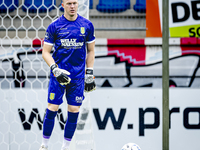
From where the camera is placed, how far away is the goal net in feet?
9.67

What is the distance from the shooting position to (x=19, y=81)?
3.01m

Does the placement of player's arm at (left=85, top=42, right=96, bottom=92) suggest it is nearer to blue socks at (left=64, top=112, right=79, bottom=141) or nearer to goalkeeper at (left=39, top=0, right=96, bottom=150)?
goalkeeper at (left=39, top=0, right=96, bottom=150)

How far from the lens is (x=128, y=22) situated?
3.04 m

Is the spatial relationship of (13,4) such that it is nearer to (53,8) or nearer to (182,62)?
(53,8)

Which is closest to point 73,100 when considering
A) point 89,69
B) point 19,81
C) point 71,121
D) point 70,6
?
point 71,121

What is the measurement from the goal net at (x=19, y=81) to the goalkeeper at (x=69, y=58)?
2.82 feet

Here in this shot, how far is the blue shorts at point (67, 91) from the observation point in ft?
6.77

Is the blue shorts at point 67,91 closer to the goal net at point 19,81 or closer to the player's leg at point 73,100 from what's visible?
the player's leg at point 73,100

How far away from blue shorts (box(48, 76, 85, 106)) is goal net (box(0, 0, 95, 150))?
0.87m

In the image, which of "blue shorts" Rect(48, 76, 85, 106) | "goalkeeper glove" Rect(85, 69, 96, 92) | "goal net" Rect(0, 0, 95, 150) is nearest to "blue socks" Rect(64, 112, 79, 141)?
"blue shorts" Rect(48, 76, 85, 106)

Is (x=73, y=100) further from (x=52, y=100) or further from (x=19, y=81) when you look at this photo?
(x=19, y=81)

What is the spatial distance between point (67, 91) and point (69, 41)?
440mm

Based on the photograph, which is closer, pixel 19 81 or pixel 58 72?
pixel 58 72

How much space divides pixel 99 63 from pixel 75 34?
3.40 ft
